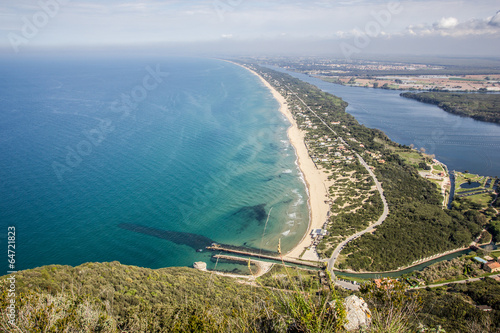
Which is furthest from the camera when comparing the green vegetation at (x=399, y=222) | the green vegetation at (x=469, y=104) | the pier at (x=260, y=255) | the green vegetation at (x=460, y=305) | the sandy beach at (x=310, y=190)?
the green vegetation at (x=469, y=104)

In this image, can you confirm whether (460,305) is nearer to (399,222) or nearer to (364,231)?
(364,231)

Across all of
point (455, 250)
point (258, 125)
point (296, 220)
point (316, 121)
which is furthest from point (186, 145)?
point (455, 250)

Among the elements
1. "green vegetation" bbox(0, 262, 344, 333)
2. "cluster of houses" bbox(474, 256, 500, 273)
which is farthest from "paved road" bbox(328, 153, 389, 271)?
"green vegetation" bbox(0, 262, 344, 333)

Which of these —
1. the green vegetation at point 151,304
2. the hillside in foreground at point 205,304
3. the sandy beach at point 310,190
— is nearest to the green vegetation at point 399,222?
the sandy beach at point 310,190

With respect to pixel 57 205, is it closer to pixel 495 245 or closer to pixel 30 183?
pixel 30 183

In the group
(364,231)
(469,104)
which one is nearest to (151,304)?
(364,231)

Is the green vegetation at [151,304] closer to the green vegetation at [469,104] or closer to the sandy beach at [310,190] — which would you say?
the sandy beach at [310,190]

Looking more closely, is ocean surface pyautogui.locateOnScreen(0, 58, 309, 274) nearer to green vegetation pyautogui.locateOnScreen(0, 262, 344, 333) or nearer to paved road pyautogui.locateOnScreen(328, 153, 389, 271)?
paved road pyautogui.locateOnScreen(328, 153, 389, 271)
